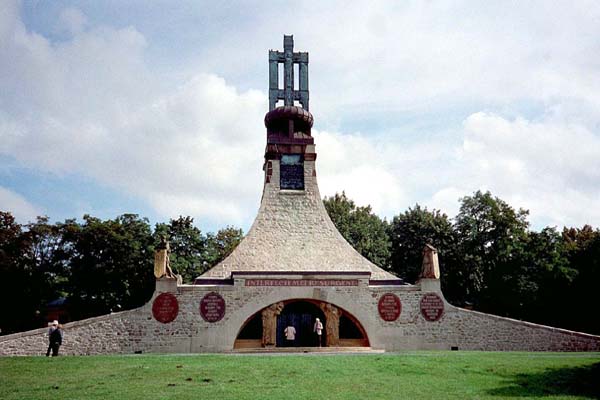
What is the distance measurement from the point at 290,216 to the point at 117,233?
50.1 feet

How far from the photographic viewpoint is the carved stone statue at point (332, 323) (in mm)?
24328

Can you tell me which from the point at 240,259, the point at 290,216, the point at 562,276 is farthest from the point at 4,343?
the point at 562,276

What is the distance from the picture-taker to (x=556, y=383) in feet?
42.6

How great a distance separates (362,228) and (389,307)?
67.6ft

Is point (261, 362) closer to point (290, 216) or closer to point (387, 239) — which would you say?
point (290, 216)

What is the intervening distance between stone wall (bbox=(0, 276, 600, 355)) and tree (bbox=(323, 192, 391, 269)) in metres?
18.6

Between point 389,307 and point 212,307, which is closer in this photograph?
point 212,307

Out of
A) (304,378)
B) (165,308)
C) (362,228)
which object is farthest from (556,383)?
(362,228)

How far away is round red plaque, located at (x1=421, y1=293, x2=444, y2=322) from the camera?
24734 mm

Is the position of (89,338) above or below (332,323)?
below

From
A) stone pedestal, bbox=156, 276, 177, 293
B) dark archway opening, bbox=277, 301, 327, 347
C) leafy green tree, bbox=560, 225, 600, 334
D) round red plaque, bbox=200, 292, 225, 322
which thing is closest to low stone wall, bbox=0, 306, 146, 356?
stone pedestal, bbox=156, 276, 177, 293

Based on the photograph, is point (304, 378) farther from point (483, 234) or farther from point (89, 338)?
point (483, 234)

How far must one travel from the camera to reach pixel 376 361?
1595cm

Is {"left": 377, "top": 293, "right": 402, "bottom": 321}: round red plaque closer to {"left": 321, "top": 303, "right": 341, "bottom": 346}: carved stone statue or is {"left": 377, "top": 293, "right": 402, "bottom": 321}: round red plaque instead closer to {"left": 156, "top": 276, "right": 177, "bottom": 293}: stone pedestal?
{"left": 321, "top": 303, "right": 341, "bottom": 346}: carved stone statue
